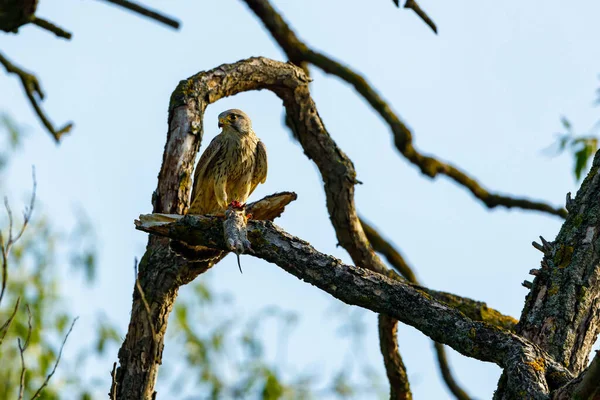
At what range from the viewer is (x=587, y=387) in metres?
3.64

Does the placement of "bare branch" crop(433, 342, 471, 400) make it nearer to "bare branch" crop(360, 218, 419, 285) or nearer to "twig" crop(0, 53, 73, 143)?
"bare branch" crop(360, 218, 419, 285)

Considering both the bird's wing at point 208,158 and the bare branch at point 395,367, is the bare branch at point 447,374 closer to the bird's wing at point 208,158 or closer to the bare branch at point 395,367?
the bare branch at point 395,367

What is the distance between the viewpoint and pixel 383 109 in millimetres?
7598

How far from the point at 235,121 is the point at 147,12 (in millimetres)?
5274

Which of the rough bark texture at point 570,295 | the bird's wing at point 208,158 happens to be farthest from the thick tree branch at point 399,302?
the bird's wing at point 208,158

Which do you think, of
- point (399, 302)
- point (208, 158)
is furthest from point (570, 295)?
point (208, 158)

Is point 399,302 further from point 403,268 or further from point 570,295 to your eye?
point 403,268

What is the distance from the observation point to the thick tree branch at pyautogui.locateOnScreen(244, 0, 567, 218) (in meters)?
7.29

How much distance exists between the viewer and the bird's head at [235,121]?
8047 mm

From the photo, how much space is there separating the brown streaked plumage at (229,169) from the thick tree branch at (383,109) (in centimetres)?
92

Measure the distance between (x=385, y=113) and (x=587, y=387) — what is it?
4.27 metres

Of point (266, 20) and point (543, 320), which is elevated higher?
point (266, 20)

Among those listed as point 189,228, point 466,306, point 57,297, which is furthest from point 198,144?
point 57,297

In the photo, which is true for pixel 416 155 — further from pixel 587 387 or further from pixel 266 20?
pixel 587 387
